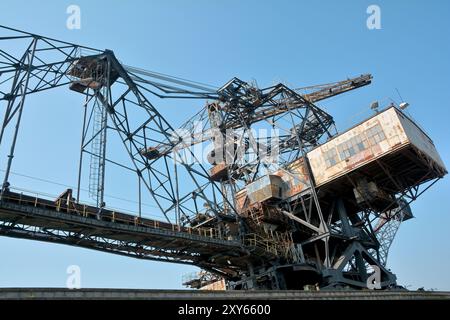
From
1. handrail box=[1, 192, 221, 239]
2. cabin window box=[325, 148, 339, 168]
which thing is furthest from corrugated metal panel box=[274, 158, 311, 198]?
handrail box=[1, 192, 221, 239]

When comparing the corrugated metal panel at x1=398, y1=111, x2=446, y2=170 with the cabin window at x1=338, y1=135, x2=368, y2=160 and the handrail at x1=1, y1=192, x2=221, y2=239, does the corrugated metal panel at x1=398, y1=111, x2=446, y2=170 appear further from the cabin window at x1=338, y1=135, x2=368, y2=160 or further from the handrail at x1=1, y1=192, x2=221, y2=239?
the handrail at x1=1, y1=192, x2=221, y2=239

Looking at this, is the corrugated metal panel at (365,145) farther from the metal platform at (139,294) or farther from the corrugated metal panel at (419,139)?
the metal platform at (139,294)

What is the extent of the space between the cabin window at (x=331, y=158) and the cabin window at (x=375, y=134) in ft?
9.61

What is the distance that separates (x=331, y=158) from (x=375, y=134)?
12.6 ft

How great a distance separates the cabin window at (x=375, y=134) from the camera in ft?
93.1

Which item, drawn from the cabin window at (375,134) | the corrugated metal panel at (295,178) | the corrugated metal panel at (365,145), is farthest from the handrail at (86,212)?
the cabin window at (375,134)

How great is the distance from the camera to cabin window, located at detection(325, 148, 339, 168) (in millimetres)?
30531

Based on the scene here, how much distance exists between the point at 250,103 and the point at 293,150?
6.98 metres

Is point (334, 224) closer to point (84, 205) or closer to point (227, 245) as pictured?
point (227, 245)

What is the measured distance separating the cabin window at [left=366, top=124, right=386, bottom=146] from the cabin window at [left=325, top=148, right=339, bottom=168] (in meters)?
2.93

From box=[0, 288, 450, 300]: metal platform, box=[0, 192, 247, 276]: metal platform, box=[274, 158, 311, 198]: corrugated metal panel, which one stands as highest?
box=[274, 158, 311, 198]: corrugated metal panel
